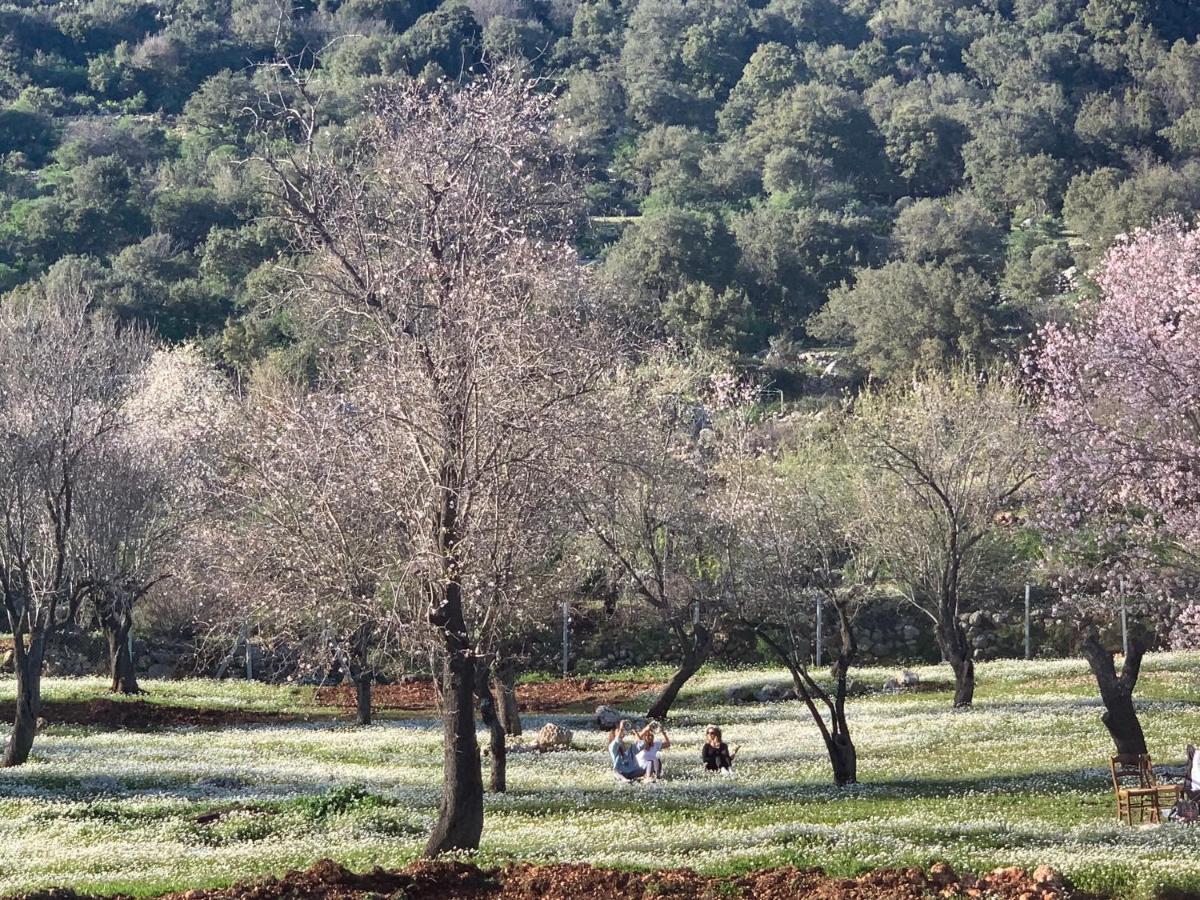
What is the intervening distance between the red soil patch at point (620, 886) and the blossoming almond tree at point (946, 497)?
61.9 feet

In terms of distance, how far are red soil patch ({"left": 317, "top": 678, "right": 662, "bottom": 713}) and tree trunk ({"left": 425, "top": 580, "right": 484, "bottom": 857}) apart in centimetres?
2105

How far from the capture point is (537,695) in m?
41.7

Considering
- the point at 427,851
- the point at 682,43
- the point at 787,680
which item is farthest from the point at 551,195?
the point at 682,43

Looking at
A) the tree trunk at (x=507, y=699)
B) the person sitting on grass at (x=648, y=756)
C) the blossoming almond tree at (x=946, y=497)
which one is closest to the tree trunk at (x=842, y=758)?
the person sitting on grass at (x=648, y=756)

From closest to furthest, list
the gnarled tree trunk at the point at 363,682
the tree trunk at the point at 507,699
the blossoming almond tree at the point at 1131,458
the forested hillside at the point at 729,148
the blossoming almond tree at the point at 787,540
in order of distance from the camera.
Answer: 1. the blossoming almond tree at the point at 1131,458
2. the tree trunk at the point at 507,699
3. the gnarled tree trunk at the point at 363,682
4. the blossoming almond tree at the point at 787,540
5. the forested hillside at the point at 729,148

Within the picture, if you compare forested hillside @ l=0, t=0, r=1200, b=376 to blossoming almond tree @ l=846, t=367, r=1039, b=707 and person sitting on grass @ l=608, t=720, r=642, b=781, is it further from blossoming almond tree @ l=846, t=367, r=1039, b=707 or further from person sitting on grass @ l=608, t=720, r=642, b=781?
person sitting on grass @ l=608, t=720, r=642, b=781

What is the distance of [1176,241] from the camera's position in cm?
5106

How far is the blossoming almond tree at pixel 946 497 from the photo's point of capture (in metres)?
34.2

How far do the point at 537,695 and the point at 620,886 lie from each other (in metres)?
27.8

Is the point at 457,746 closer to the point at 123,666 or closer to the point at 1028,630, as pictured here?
the point at 123,666

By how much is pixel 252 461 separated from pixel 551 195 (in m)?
9.94

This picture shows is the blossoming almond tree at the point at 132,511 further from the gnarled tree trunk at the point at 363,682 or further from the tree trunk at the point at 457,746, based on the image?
the tree trunk at the point at 457,746

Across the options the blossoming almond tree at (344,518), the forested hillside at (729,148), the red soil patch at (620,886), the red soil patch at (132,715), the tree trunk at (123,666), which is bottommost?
the red soil patch at (620,886)

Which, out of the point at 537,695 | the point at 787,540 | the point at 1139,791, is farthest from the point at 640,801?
the point at 537,695
